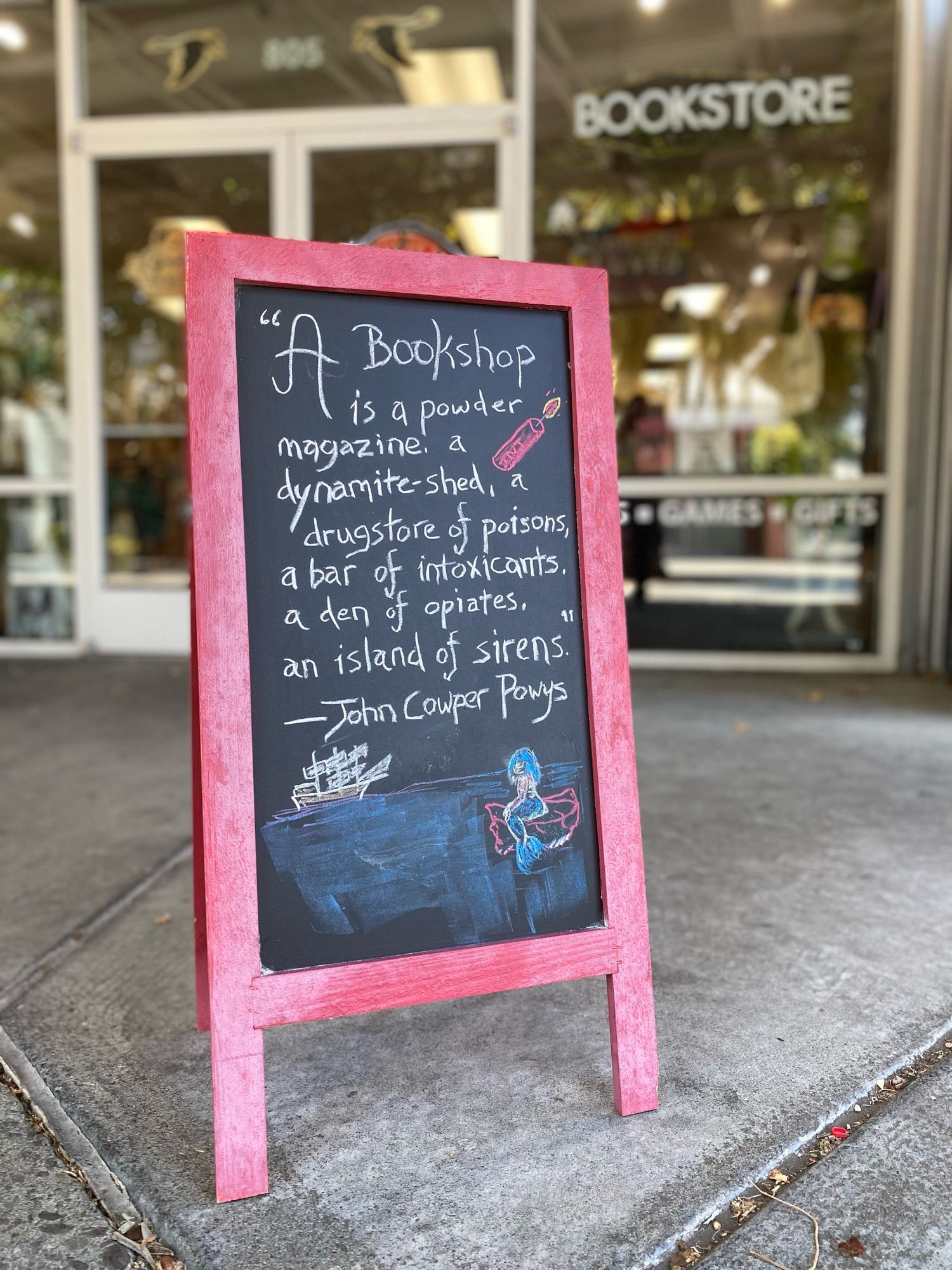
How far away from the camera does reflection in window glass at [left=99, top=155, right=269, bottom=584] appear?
22.1 ft

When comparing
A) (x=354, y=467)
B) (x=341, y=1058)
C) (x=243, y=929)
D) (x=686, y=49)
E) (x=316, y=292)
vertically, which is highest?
(x=686, y=49)

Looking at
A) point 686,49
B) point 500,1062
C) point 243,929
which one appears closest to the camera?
point 243,929

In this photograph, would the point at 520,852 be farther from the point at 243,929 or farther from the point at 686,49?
the point at 686,49

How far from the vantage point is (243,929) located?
1.84 metres

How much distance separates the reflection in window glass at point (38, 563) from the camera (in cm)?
698

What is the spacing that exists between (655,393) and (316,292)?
4829 mm

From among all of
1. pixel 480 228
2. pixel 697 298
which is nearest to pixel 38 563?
pixel 480 228

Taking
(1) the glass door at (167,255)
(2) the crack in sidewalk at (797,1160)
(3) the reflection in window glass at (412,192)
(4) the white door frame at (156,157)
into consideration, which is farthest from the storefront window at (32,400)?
(2) the crack in sidewalk at (797,1160)

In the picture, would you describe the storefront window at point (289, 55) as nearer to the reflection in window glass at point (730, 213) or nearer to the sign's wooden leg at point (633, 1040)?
the reflection in window glass at point (730, 213)

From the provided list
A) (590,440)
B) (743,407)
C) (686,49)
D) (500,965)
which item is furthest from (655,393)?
(500,965)

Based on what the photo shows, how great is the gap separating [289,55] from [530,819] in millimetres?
5965

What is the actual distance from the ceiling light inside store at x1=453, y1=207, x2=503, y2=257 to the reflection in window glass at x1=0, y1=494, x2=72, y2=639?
2.95 m

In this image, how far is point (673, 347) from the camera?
6.46 meters

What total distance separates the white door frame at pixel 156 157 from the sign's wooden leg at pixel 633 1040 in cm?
519
